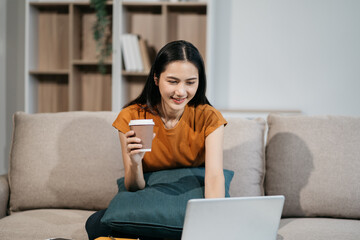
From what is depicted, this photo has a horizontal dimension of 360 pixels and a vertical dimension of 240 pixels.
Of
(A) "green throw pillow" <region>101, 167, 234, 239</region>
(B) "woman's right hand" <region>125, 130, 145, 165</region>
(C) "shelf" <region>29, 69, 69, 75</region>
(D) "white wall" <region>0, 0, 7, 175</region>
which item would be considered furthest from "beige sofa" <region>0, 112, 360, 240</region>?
(D) "white wall" <region>0, 0, 7, 175</region>

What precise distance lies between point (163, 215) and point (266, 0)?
8.59ft

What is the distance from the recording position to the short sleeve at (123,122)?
4.78 feet

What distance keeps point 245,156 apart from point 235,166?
67 millimetres

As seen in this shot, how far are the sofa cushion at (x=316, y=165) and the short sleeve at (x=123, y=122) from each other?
72 cm

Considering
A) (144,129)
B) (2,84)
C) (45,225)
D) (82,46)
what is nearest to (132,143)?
(144,129)

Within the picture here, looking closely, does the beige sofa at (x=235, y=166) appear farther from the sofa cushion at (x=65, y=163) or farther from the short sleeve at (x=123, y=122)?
the short sleeve at (x=123, y=122)

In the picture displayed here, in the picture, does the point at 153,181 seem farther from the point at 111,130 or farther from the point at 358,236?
the point at 358,236

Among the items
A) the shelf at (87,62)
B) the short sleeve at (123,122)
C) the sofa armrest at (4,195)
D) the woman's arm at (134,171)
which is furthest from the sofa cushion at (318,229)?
the shelf at (87,62)

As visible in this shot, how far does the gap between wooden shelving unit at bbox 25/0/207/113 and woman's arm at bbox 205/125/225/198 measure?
5.89 feet

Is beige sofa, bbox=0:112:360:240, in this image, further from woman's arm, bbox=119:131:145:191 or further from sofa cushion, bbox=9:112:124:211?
woman's arm, bbox=119:131:145:191

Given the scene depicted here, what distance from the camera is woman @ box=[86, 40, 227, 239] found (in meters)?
1.40

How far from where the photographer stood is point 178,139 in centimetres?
153

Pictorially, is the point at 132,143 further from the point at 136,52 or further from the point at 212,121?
the point at 136,52

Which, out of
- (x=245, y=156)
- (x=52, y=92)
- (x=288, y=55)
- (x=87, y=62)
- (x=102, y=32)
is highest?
(x=102, y=32)
